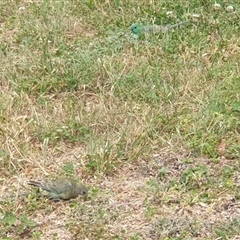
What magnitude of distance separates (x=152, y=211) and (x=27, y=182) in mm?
664

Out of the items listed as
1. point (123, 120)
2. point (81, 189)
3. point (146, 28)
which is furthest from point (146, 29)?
point (81, 189)

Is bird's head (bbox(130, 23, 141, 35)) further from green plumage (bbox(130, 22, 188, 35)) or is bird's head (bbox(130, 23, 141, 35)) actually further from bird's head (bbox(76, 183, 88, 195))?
bird's head (bbox(76, 183, 88, 195))

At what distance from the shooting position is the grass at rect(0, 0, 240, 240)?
300cm

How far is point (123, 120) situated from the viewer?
3693 millimetres

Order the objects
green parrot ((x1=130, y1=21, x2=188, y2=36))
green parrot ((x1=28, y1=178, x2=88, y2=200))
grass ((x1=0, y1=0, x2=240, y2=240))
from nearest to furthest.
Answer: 1. grass ((x1=0, y1=0, x2=240, y2=240))
2. green parrot ((x1=28, y1=178, x2=88, y2=200))
3. green parrot ((x1=130, y1=21, x2=188, y2=36))

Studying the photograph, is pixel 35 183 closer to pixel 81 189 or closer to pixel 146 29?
pixel 81 189

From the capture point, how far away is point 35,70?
4.26m

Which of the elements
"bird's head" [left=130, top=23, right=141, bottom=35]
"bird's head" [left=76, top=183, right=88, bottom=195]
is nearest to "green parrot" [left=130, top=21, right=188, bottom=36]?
"bird's head" [left=130, top=23, right=141, bottom=35]

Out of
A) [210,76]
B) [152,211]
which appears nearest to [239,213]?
[152,211]

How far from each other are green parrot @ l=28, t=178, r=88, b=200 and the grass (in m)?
0.03

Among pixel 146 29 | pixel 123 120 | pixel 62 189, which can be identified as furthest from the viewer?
pixel 146 29

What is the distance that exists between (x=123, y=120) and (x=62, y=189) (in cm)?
73

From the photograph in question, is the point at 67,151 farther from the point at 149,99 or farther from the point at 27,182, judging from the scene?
the point at 149,99

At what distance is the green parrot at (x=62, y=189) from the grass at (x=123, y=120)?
3 cm
